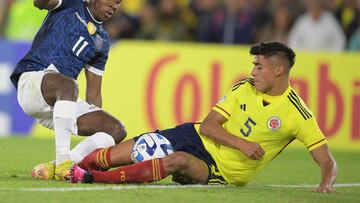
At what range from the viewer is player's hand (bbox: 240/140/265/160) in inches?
321

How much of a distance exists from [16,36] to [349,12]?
18.7 ft

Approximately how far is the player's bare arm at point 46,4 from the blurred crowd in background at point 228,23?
749 cm

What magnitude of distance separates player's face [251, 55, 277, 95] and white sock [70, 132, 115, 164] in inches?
61.8

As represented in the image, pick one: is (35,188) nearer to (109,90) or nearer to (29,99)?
(29,99)

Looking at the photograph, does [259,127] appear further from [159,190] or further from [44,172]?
[44,172]

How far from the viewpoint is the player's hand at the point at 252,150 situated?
8.16m

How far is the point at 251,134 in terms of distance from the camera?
8.41 meters

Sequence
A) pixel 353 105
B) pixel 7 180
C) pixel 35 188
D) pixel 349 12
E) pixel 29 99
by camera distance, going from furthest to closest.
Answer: pixel 349 12 → pixel 353 105 → pixel 29 99 → pixel 7 180 → pixel 35 188

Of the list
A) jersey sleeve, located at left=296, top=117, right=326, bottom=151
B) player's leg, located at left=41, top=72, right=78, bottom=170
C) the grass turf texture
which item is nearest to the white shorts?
player's leg, located at left=41, top=72, right=78, bottom=170

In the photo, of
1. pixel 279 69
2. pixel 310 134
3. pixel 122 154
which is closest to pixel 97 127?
pixel 122 154

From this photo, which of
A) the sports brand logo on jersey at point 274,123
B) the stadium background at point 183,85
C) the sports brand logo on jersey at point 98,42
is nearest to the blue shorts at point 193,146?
the sports brand logo on jersey at point 274,123

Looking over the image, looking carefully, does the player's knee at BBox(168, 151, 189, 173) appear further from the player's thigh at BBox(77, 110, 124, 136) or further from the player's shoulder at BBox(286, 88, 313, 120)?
the player's thigh at BBox(77, 110, 124, 136)

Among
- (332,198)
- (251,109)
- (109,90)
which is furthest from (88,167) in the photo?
(109,90)

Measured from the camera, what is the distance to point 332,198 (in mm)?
8000
